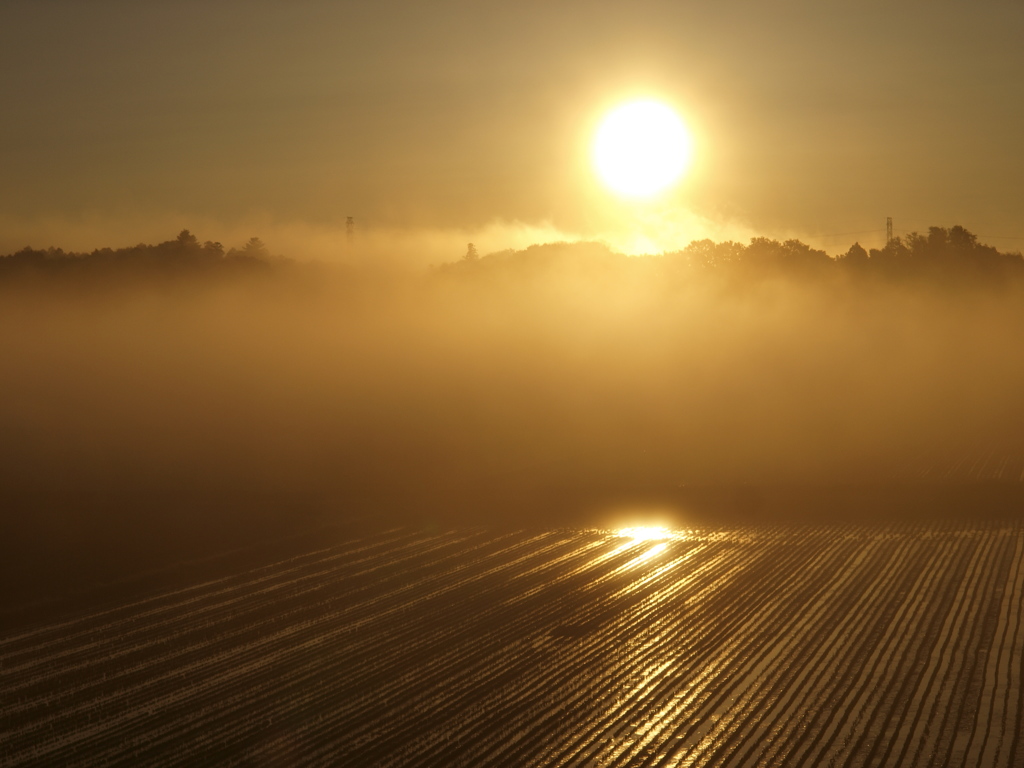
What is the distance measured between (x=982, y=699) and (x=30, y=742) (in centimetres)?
1122

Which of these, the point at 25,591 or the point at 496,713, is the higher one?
the point at 25,591

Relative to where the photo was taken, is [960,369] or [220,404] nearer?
[220,404]

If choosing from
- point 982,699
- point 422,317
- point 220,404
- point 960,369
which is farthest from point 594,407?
point 982,699

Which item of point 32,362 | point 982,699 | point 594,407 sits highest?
point 32,362

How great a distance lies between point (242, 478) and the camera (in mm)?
30656

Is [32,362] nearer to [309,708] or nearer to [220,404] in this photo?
[220,404]

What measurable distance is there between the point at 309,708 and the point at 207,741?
1.33 meters

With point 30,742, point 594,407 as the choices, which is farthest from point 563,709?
point 594,407

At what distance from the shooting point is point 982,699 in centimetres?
1238

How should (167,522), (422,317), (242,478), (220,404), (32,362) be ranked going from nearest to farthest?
(167,522) → (242,478) → (220,404) → (32,362) → (422,317)

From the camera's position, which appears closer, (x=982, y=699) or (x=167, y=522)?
(x=982, y=699)

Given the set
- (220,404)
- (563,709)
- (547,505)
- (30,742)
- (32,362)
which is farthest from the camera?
(32,362)

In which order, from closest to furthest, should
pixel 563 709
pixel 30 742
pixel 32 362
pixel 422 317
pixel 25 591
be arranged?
1. pixel 30 742
2. pixel 563 709
3. pixel 25 591
4. pixel 32 362
5. pixel 422 317

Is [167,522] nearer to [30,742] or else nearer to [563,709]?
[30,742]
